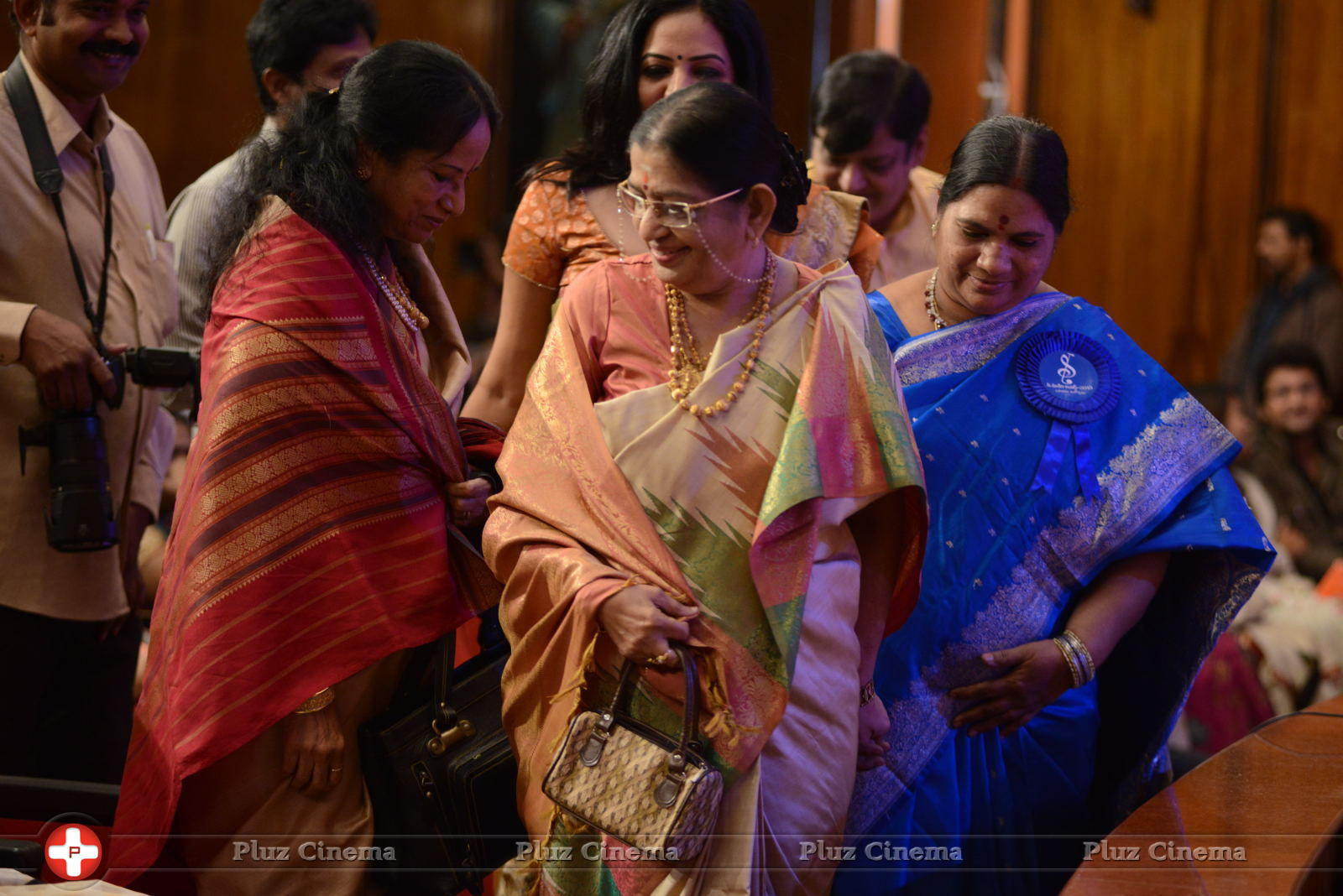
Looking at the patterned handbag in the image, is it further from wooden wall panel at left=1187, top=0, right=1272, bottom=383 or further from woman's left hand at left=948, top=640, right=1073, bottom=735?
wooden wall panel at left=1187, top=0, right=1272, bottom=383

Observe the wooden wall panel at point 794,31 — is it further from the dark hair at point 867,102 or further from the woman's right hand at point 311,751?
the woman's right hand at point 311,751

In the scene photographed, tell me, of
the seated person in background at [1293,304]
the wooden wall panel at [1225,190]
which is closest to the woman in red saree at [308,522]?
the seated person in background at [1293,304]

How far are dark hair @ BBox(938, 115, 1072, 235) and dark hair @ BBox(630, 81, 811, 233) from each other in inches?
16.5

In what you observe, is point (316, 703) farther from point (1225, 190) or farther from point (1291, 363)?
point (1225, 190)

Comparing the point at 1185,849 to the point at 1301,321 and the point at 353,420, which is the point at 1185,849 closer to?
the point at 353,420

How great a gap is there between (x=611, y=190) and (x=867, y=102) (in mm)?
738

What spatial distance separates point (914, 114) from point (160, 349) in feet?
5.31

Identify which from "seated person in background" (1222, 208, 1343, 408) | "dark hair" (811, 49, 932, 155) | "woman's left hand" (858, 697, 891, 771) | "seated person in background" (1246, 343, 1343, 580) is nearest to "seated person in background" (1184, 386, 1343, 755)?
"seated person in background" (1246, 343, 1343, 580)

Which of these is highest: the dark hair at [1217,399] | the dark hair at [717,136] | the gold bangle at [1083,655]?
the dark hair at [717,136]

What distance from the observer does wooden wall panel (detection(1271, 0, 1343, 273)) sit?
708 cm

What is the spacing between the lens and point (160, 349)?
2.46 metres

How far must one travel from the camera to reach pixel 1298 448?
216 inches

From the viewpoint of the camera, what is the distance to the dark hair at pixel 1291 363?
5.47 meters

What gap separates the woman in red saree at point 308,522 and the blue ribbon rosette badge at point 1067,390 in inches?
35.5
